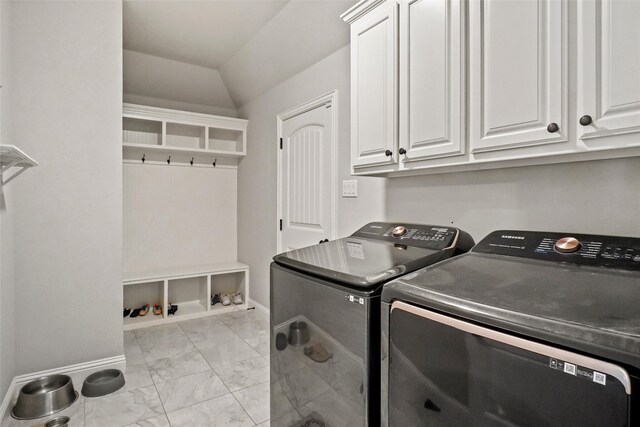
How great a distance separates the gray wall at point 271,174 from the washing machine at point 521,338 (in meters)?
1.18

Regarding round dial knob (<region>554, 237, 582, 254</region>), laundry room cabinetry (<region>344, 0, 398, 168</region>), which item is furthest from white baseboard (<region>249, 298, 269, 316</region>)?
round dial knob (<region>554, 237, 582, 254</region>)

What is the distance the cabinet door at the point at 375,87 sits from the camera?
1.63 m

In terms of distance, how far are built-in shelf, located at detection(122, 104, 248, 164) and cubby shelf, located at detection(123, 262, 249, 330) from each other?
1.31 meters

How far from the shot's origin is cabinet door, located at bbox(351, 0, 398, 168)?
→ 1626 millimetres

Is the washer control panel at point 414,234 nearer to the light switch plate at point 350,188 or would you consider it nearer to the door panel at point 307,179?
the light switch plate at point 350,188

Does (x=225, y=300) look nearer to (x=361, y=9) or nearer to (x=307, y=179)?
(x=307, y=179)

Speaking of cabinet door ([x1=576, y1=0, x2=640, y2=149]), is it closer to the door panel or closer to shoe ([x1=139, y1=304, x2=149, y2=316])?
the door panel

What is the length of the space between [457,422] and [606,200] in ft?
3.31

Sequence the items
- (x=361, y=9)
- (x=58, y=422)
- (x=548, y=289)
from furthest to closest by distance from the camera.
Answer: (x=58, y=422)
(x=361, y=9)
(x=548, y=289)

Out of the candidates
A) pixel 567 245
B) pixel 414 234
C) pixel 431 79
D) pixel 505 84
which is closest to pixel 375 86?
pixel 431 79

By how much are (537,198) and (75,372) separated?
121 inches

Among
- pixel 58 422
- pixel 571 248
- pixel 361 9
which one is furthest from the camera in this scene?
pixel 58 422

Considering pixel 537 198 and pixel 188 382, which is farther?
pixel 188 382

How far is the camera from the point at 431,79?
1461mm
